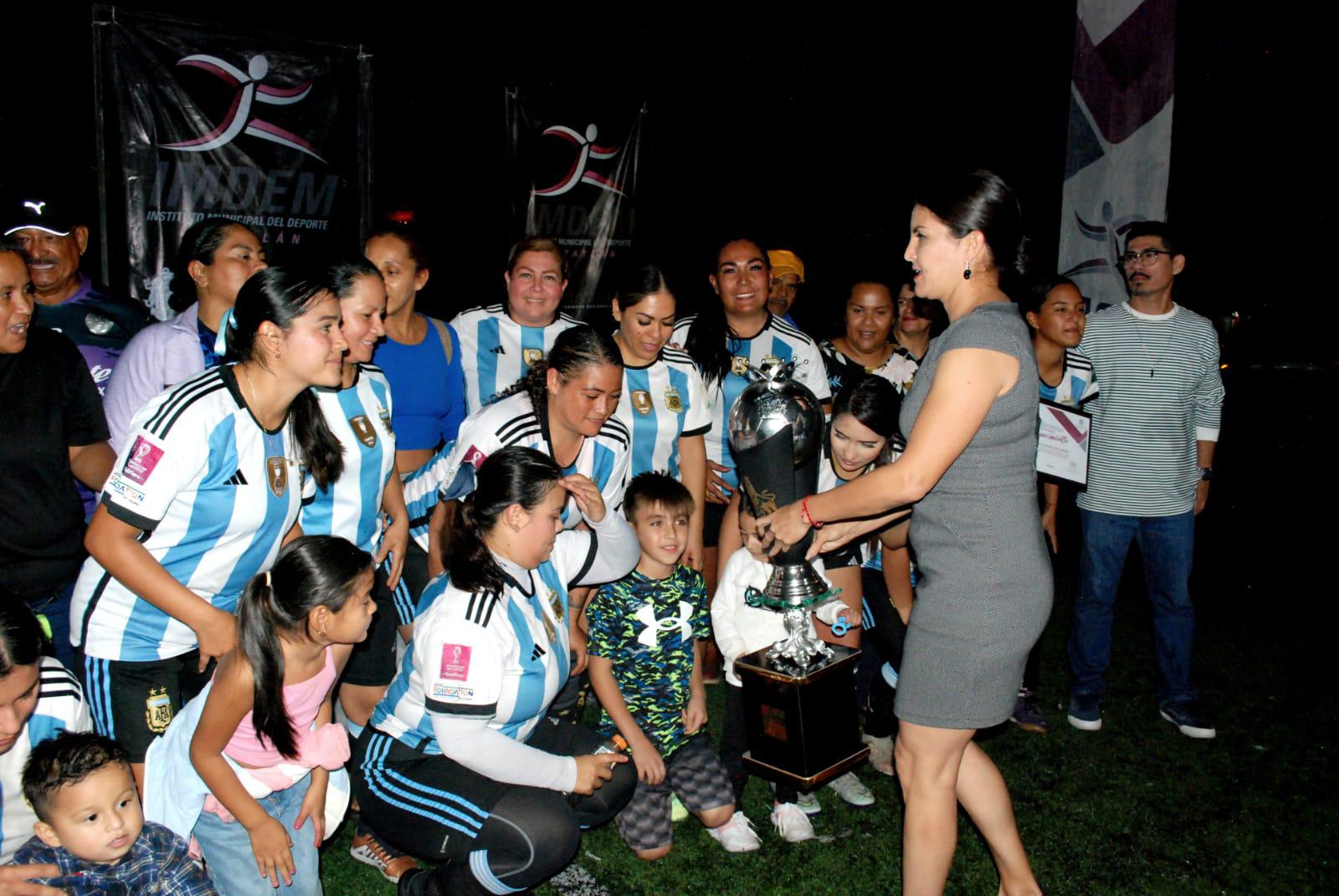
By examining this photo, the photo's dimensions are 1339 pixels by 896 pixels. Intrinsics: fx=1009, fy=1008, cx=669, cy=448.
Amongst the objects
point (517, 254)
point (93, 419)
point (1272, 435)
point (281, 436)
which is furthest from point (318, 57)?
point (1272, 435)

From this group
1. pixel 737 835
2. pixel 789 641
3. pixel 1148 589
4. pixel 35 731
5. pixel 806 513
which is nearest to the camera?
pixel 35 731

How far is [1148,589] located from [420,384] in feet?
9.28

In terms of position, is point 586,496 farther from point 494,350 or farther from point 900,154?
point 900,154

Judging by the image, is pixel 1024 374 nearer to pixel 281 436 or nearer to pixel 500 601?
pixel 500 601

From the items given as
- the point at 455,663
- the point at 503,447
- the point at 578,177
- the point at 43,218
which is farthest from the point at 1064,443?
the point at 578,177

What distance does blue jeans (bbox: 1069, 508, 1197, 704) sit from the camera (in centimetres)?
376

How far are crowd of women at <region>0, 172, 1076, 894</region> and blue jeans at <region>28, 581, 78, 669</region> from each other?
5.1 inches

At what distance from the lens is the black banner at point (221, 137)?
453cm

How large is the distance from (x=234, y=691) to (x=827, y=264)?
705cm

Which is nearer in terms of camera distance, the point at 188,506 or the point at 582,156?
the point at 188,506

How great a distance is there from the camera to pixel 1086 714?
150 inches

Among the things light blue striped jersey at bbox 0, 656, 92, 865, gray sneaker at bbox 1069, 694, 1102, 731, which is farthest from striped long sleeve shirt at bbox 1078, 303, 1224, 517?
light blue striped jersey at bbox 0, 656, 92, 865

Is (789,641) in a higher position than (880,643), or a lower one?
higher

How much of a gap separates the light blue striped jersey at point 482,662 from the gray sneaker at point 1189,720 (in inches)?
101
